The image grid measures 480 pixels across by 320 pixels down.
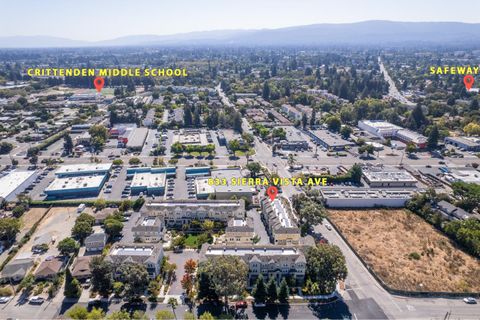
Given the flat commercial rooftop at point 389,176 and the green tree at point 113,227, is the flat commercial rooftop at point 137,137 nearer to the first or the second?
the green tree at point 113,227

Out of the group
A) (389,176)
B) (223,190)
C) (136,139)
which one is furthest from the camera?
(136,139)

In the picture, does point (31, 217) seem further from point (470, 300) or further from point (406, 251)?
point (470, 300)

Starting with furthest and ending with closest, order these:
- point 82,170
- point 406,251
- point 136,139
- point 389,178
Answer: point 136,139
point 82,170
point 389,178
point 406,251

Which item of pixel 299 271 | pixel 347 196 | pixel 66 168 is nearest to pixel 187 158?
→ pixel 66 168

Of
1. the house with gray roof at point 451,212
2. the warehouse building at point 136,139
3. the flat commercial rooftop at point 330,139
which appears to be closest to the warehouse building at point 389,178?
the house with gray roof at point 451,212

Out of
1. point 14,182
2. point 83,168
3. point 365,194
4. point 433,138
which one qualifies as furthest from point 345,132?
point 14,182

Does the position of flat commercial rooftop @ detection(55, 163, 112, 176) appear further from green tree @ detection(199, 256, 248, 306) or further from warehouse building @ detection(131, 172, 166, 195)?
green tree @ detection(199, 256, 248, 306)
